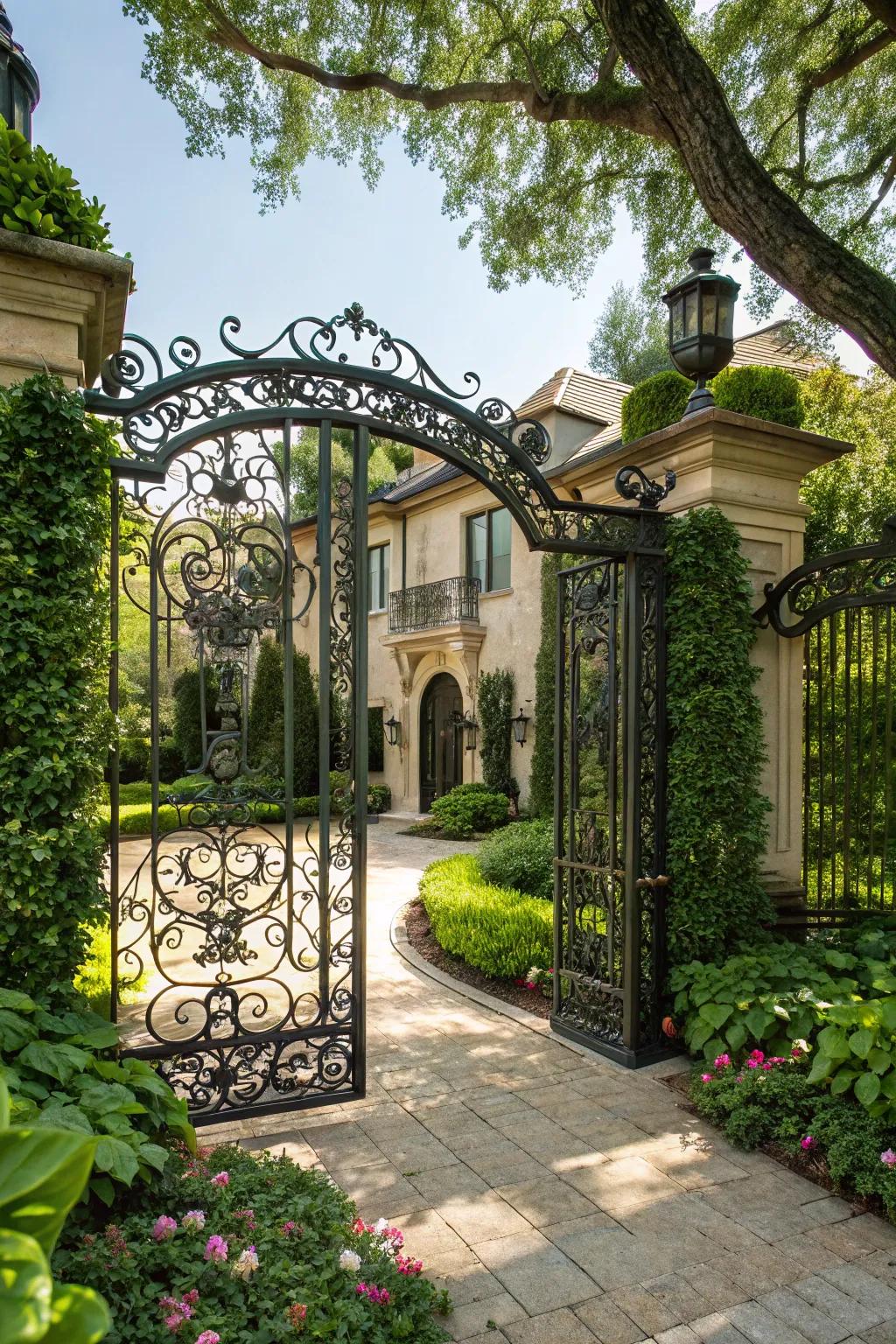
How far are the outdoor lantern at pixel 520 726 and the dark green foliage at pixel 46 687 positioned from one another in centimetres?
1217

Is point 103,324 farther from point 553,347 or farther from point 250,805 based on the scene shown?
point 553,347

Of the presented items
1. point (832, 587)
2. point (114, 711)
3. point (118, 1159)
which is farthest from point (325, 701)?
point (832, 587)

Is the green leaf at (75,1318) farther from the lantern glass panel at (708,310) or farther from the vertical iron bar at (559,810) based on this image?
the lantern glass panel at (708,310)

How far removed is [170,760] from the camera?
20.9m

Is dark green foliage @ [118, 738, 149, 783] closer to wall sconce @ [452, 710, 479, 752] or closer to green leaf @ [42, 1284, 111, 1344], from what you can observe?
wall sconce @ [452, 710, 479, 752]

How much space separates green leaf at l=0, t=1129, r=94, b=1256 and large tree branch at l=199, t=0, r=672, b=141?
27.8ft

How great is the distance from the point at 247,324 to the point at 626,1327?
434 centimetres

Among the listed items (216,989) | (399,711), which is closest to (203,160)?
(216,989)

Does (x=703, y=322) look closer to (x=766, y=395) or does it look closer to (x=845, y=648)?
(x=845, y=648)

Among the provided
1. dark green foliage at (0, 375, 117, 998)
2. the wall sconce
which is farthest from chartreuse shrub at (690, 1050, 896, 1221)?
the wall sconce

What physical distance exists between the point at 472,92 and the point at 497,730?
10.2 meters

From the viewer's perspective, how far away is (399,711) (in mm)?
18844

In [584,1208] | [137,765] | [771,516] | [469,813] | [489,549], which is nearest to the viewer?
[584,1208]

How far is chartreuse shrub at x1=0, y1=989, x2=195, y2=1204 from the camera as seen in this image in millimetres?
2359
